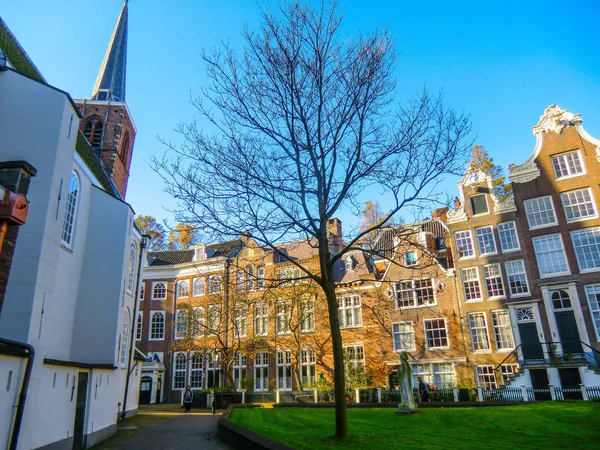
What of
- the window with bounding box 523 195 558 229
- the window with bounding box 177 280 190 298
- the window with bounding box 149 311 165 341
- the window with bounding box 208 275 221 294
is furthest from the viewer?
the window with bounding box 177 280 190 298

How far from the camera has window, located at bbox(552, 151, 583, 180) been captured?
1010 inches

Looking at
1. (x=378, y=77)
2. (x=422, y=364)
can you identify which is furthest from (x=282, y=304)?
(x=378, y=77)

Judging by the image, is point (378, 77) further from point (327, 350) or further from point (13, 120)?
point (327, 350)

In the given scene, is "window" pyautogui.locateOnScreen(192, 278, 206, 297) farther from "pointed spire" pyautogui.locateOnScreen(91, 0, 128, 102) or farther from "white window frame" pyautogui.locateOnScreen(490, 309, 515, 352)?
"white window frame" pyautogui.locateOnScreen(490, 309, 515, 352)

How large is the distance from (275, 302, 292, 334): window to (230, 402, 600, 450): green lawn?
51.6ft

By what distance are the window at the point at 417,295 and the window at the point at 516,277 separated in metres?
5.06

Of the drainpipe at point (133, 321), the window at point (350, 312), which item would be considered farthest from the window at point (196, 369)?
the drainpipe at point (133, 321)

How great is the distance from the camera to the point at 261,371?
35000mm

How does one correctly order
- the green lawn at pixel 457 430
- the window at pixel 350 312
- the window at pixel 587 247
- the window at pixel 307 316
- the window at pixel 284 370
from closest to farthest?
the green lawn at pixel 457 430, the window at pixel 587 247, the window at pixel 307 316, the window at pixel 350 312, the window at pixel 284 370

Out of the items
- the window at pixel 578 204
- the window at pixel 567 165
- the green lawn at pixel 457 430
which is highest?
the window at pixel 567 165

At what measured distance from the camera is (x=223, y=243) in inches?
478

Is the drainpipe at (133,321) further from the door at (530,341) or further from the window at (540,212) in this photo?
the window at (540,212)

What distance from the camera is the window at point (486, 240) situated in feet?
91.1

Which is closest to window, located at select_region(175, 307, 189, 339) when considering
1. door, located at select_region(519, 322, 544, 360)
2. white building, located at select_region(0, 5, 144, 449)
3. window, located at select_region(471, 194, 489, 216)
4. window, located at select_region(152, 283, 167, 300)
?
window, located at select_region(152, 283, 167, 300)
